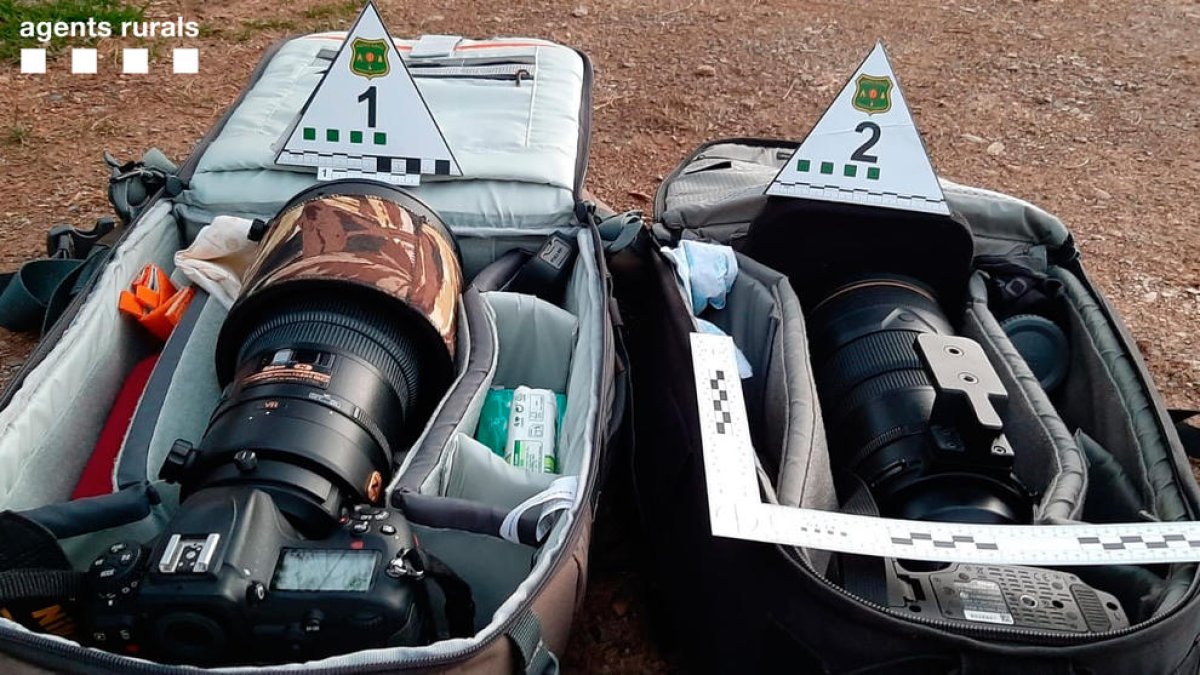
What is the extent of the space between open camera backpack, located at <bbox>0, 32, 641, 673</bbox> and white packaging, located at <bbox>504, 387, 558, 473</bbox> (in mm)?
30

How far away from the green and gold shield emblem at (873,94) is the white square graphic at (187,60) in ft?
8.94

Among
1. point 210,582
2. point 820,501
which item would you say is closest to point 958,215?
point 820,501

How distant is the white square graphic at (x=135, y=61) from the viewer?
3.61 m

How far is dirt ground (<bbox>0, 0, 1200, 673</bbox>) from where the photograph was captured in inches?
115

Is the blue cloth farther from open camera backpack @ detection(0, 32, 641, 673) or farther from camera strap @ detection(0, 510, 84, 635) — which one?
camera strap @ detection(0, 510, 84, 635)

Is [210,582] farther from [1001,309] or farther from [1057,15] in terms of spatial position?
[1057,15]

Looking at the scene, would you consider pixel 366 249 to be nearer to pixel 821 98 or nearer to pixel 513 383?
pixel 513 383

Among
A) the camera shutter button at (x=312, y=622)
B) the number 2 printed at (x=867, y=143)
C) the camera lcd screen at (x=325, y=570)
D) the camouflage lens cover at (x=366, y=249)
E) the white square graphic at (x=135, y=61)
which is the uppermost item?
the number 2 printed at (x=867, y=143)

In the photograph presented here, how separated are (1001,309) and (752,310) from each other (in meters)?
0.55

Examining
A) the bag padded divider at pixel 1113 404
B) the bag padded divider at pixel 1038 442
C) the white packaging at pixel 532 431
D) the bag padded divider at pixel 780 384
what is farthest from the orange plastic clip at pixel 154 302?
the bag padded divider at pixel 1113 404

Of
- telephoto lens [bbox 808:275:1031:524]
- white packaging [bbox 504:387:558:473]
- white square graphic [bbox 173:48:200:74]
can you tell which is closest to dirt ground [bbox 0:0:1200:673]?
white square graphic [bbox 173:48:200:74]

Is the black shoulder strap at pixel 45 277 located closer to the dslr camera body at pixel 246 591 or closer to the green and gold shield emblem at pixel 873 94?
the dslr camera body at pixel 246 591

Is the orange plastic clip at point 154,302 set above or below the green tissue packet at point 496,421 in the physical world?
above

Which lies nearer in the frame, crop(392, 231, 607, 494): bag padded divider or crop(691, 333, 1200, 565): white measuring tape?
crop(691, 333, 1200, 565): white measuring tape
